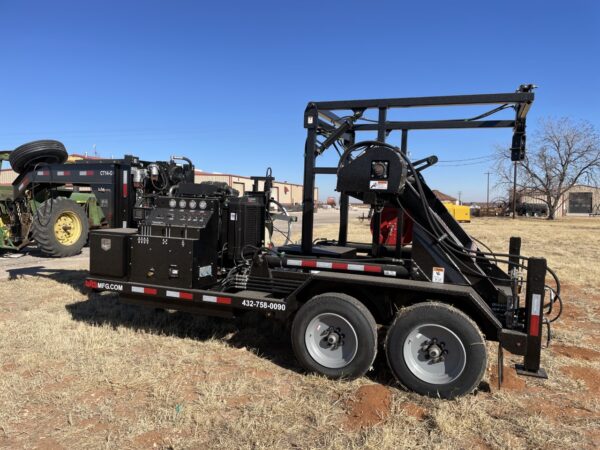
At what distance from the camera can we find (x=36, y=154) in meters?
9.97

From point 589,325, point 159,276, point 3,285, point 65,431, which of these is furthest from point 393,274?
point 3,285

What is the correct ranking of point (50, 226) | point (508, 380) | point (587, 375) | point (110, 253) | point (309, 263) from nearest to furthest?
point (508, 380), point (587, 375), point (309, 263), point (110, 253), point (50, 226)

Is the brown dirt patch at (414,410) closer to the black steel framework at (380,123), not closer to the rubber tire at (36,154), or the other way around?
the black steel framework at (380,123)

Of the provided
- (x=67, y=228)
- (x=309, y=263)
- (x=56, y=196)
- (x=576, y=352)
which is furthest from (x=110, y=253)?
(x=56, y=196)

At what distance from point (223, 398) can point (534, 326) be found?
101 inches

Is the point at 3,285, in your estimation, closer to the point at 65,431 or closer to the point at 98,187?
the point at 98,187

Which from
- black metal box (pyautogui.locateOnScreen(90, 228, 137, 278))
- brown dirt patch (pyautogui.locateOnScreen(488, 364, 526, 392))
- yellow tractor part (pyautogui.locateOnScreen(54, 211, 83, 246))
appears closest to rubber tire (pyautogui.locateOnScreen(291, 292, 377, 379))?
brown dirt patch (pyautogui.locateOnScreen(488, 364, 526, 392))

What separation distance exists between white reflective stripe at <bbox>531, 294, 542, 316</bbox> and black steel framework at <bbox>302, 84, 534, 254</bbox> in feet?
4.69

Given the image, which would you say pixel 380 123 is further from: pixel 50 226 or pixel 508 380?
pixel 50 226

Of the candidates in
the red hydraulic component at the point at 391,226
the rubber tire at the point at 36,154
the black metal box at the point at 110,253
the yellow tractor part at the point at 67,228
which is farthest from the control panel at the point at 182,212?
the yellow tractor part at the point at 67,228

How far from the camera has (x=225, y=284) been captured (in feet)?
17.4

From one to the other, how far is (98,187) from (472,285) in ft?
26.8

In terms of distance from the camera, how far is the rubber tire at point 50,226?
33.8 ft

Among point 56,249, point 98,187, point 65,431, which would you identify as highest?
point 98,187
